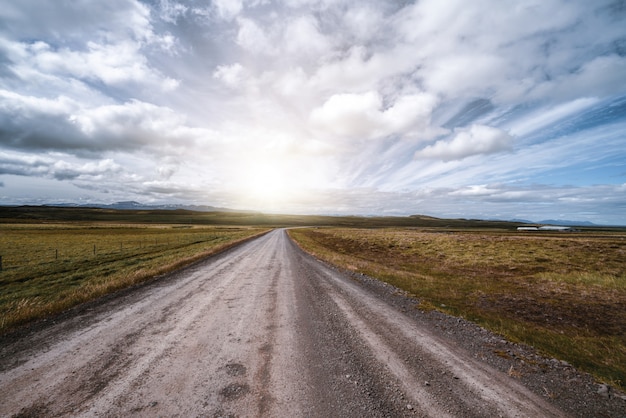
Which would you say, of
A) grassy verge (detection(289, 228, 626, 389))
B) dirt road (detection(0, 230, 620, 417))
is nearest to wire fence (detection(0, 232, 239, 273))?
dirt road (detection(0, 230, 620, 417))

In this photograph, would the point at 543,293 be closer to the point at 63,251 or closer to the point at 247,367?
the point at 247,367

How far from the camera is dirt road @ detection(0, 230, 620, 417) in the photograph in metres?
4.34

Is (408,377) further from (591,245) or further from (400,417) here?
(591,245)

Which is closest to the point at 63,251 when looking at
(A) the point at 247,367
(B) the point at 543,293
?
(A) the point at 247,367

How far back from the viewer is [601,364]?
21.3 ft

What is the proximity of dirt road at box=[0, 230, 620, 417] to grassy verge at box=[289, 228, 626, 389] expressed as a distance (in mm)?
3165

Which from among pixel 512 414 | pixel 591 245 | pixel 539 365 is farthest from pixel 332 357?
pixel 591 245

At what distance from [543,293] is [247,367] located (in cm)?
1610

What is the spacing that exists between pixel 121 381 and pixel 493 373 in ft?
25.6

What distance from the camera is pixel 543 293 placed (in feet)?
44.4

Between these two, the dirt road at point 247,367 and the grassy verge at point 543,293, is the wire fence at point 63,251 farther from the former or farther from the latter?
the grassy verge at point 543,293

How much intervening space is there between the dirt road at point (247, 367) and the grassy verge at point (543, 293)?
3165mm

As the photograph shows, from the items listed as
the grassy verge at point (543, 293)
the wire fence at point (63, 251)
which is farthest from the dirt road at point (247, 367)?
the wire fence at point (63, 251)

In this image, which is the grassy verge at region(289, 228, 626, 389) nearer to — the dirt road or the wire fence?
the dirt road
